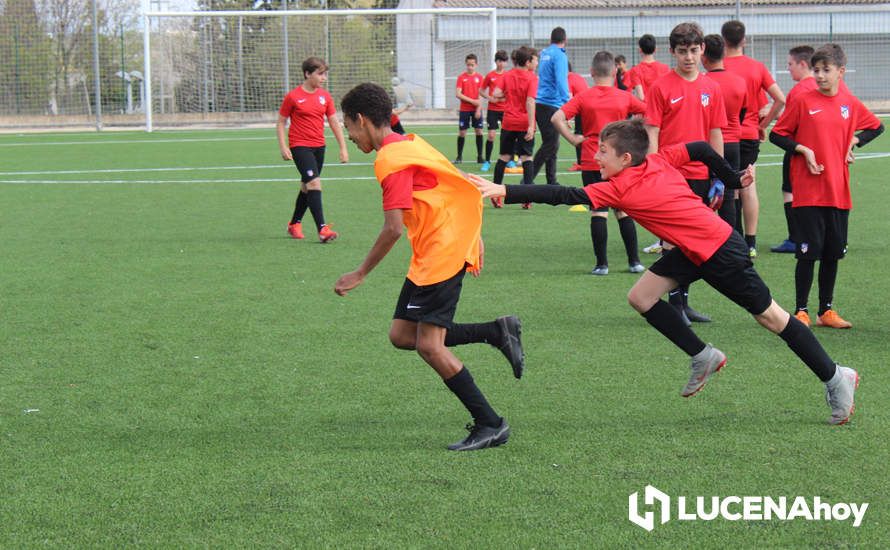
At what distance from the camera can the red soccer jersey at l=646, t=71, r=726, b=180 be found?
8.67 m

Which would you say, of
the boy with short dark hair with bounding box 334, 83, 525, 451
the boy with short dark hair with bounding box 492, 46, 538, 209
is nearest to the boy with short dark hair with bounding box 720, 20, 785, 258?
the boy with short dark hair with bounding box 492, 46, 538, 209

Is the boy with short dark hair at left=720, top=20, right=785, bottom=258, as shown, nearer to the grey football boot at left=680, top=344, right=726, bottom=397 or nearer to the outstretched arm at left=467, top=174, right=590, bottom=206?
the grey football boot at left=680, top=344, right=726, bottom=397

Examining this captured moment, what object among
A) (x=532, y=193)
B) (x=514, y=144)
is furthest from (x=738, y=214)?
(x=514, y=144)

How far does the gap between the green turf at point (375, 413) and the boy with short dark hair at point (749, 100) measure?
415 millimetres

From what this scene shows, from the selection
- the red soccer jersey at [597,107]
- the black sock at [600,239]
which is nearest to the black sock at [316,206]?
the red soccer jersey at [597,107]

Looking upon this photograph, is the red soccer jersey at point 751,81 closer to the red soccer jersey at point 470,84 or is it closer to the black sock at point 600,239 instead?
the black sock at point 600,239

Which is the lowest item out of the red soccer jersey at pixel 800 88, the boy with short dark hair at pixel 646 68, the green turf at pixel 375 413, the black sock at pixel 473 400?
the green turf at pixel 375 413

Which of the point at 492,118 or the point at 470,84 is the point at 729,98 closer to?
the point at 492,118

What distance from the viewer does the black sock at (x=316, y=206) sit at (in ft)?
41.1

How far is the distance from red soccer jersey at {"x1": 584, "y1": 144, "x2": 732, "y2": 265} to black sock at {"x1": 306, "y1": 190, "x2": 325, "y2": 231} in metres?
7.15

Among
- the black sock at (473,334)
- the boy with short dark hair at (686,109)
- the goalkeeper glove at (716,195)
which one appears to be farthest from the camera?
the boy with short dark hair at (686,109)

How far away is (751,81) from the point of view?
10.9 metres

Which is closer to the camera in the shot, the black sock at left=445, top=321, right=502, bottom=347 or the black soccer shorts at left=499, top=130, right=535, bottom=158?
the black sock at left=445, top=321, right=502, bottom=347

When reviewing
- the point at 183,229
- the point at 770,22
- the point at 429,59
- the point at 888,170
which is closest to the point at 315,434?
the point at 183,229
